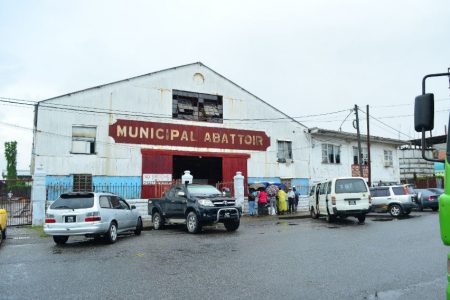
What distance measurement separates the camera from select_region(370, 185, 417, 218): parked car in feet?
69.5

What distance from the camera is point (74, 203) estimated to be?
12.3 metres

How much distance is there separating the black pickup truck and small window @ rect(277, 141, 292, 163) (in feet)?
45.9

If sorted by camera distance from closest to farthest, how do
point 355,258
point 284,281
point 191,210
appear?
point 284,281 → point 355,258 → point 191,210

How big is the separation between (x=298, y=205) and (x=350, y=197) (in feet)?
39.1

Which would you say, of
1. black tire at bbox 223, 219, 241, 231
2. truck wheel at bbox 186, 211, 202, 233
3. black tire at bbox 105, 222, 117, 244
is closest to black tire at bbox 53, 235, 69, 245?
black tire at bbox 105, 222, 117, 244

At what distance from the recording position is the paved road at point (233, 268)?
6252 mm

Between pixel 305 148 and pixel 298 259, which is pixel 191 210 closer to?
pixel 298 259

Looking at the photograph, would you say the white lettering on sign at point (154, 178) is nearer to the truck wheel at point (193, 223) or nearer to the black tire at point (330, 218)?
the truck wheel at point (193, 223)

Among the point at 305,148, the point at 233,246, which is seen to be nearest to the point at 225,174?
the point at 305,148

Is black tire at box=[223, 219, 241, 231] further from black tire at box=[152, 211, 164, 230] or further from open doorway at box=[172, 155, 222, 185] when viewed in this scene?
open doorway at box=[172, 155, 222, 185]

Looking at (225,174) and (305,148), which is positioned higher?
(305,148)

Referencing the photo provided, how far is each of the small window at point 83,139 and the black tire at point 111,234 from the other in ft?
→ 34.5

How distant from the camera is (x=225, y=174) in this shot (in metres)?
26.7

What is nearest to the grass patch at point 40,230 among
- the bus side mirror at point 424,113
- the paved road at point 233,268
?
the paved road at point 233,268
